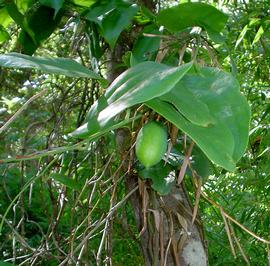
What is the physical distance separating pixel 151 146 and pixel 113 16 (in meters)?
0.28

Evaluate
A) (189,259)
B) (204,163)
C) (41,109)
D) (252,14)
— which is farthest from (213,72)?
(41,109)

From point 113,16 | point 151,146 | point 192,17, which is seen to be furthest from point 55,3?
point 151,146

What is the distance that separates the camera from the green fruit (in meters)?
0.54

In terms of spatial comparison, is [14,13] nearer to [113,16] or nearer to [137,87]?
[113,16]

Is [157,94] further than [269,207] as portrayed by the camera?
No

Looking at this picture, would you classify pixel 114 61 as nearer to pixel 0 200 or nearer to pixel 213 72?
pixel 213 72

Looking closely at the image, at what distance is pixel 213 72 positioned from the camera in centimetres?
53

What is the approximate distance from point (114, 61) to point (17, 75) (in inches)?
80.0

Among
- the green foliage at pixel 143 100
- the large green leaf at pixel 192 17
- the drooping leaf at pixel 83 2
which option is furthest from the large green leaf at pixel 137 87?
the drooping leaf at pixel 83 2

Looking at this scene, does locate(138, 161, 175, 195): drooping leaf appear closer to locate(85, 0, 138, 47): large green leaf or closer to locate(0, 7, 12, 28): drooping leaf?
locate(85, 0, 138, 47): large green leaf

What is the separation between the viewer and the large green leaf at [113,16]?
0.75 meters

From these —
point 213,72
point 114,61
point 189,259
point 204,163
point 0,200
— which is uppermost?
point 213,72

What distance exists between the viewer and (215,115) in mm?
460

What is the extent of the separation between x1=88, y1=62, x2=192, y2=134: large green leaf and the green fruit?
0.05 metres
